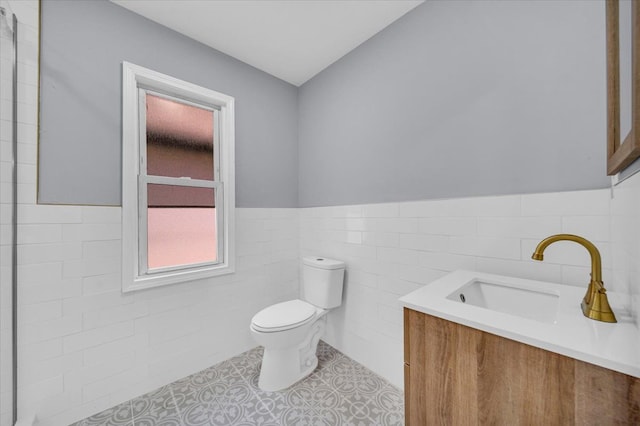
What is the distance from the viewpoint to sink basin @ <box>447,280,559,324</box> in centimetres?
99

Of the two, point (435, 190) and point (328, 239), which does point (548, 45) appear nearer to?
point (435, 190)

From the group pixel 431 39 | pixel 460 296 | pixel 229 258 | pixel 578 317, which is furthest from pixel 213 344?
pixel 431 39

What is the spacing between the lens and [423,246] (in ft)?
5.03

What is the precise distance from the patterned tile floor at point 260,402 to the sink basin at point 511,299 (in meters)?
0.87

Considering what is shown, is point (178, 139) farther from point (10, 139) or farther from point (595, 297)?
point (595, 297)

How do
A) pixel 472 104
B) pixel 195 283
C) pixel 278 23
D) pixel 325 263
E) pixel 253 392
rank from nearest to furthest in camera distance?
pixel 472 104 → pixel 253 392 → pixel 278 23 → pixel 195 283 → pixel 325 263

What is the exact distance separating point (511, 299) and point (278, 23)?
2.17 m

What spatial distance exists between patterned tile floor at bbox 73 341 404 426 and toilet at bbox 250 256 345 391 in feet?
0.27

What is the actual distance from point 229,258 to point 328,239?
0.85 m

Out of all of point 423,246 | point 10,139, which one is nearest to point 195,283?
point 10,139

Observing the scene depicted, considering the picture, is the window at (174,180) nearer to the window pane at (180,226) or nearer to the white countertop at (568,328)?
the window pane at (180,226)

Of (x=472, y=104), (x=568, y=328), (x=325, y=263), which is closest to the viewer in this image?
(x=568, y=328)

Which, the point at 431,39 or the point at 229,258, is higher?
the point at 431,39

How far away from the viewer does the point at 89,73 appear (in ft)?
4.79
